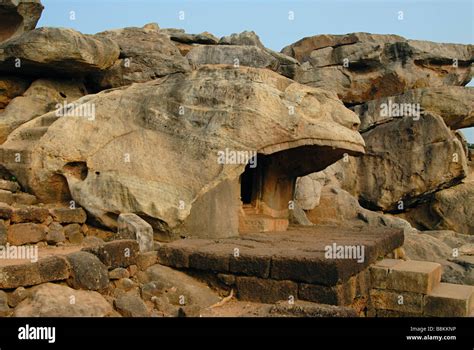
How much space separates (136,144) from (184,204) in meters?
1.31

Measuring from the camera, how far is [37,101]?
983 cm

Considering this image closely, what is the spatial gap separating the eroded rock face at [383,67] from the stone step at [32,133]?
39.0 ft

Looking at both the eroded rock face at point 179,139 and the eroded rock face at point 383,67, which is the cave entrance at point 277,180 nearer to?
the eroded rock face at point 179,139

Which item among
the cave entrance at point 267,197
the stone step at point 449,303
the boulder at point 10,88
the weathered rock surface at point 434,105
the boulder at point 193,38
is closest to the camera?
the stone step at point 449,303

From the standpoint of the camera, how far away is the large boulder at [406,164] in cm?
1497

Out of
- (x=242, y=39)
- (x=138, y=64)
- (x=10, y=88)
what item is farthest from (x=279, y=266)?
(x=242, y=39)

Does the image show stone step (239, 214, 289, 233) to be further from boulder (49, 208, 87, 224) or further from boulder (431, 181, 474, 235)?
boulder (431, 181, 474, 235)

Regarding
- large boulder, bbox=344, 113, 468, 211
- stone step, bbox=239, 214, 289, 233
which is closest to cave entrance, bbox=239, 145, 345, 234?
stone step, bbox=239, 214, 289, 233

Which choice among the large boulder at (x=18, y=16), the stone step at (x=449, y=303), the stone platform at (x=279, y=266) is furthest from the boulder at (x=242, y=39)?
the stone step at (x=449, y=303)

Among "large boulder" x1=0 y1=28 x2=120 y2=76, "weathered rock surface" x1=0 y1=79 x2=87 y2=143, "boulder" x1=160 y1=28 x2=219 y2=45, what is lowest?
"weathered rock surface" x1=0 y1=79 x2=87 y2=143

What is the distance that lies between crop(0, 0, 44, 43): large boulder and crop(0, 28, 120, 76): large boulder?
2295mm

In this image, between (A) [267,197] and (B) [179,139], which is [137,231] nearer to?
(B) [179,139]

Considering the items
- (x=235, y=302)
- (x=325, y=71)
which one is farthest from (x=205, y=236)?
(x=325, y=71)

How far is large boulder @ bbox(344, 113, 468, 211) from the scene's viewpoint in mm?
14969
